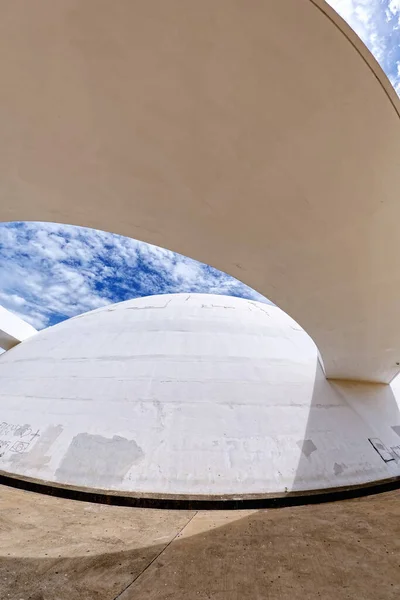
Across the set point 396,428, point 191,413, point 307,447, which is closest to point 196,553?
point 191,413

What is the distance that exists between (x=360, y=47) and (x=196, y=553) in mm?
4856

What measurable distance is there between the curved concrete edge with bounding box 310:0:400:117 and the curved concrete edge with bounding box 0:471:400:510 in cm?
539

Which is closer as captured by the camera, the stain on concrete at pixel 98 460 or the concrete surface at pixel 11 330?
the stain on concrete at pixel 98 460

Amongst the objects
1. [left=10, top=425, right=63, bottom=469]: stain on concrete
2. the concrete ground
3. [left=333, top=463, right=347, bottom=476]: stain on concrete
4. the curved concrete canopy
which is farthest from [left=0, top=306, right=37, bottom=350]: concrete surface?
[left=333, top=463, right=347, bottom=476]: stain on concrete

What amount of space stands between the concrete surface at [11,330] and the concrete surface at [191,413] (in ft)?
7.74

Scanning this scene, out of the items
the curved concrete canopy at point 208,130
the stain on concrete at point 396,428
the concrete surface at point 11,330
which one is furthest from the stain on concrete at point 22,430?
the stain on concrete at point 396,428

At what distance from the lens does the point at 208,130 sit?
301 centimetres

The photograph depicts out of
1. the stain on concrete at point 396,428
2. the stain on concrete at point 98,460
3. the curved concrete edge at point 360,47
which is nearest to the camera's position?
the curved concrete edge at point 360,47

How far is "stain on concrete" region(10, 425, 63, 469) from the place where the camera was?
537 cm

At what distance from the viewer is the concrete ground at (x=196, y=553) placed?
2.31 metres

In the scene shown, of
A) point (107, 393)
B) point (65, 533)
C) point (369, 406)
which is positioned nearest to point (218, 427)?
point (107, 393)

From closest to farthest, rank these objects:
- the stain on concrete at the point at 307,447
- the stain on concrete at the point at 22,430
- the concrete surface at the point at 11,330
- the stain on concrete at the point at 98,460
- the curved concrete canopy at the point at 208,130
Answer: the curved concrete canopy at the point at 208,130 → the stain on concrete at the point at 98,460 → the stain on concrete at the point at 307,447 → the stain on concrete at the point at 22,430 → the concrete surface at the point at 11,330

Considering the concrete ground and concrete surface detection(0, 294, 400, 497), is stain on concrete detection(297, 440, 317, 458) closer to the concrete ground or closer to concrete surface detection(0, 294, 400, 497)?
concrete surface detection(0, 294, 400, 497)

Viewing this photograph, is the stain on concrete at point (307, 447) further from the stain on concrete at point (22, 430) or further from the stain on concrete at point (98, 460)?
the stain on concrete at point (22, 430)
